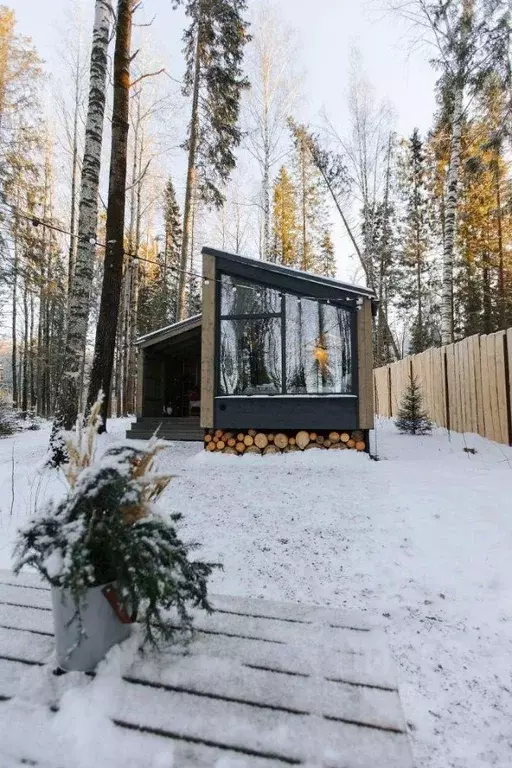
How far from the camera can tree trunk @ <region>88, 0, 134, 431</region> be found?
559 cm

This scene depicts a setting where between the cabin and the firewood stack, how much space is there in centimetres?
2

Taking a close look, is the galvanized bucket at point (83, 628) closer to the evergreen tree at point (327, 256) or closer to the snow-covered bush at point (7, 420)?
the snow-covered bush at point (7, 420)

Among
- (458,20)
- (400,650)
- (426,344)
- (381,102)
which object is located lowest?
(400,650)

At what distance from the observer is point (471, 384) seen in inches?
243

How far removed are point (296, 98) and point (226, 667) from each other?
14551 mm

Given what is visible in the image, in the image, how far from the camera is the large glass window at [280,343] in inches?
239

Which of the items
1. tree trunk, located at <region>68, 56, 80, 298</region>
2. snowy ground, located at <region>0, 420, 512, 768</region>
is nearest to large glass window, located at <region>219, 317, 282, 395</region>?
snowy ground, located at <region>0, 420, 512, 768</region>

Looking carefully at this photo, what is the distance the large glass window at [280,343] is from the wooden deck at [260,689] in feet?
16.1

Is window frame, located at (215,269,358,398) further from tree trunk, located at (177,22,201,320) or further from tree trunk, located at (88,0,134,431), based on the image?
A: tree trunk, located at (177,22,201,320)

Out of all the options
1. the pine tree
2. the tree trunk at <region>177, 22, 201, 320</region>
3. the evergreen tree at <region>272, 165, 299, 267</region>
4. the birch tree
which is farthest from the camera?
the evergreen tree at <region>272, 165, 299, 267</region>

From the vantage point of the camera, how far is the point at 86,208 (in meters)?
5.04

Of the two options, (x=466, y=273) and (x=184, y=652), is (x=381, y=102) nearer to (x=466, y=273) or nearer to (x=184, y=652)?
(x=466, y=273)

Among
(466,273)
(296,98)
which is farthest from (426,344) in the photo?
(296,98)

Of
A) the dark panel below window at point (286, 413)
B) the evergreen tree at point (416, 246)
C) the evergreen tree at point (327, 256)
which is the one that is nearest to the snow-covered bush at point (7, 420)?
the dark panel below window at point (286, 413)
